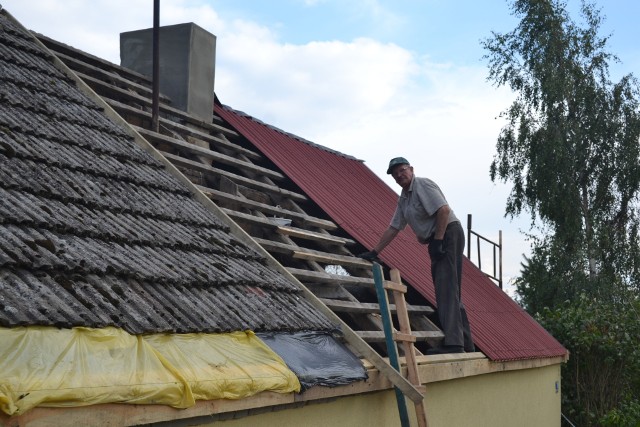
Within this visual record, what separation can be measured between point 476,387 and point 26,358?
4930mm

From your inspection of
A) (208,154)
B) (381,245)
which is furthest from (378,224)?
(208,154)

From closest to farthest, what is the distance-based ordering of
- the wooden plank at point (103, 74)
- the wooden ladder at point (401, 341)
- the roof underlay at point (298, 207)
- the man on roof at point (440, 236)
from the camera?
the wooden ladder at point (401, 341), the roof underlay at point (298, 207), the man on roof at point (440, 236), the wooden plank at point (103, 74)

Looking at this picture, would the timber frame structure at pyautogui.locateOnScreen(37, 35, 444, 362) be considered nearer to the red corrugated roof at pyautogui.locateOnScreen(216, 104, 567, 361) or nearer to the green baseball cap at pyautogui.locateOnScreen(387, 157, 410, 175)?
the red corrugated roof at pyautogui.locateOnScreen(216, 104, 567, 361)

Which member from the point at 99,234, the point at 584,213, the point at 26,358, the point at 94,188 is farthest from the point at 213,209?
the point at 584,213

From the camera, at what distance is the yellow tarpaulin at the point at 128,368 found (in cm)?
295

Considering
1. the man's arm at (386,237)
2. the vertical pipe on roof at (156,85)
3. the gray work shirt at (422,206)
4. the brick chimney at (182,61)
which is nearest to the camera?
the gray work shirt at (422,206)

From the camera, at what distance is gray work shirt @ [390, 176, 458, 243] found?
264 inches

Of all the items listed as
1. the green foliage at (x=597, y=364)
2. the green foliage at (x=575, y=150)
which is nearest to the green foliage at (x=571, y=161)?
the green foliage at (x=575, y=150)

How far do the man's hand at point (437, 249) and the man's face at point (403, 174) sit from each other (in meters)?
0.53

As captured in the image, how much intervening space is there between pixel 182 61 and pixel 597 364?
289 inches

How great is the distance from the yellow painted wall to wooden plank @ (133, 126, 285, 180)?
2.54 metres

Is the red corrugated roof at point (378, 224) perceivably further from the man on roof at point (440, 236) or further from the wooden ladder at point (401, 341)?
the wooden ladder at point (401, 341)

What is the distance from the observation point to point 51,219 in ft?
13.5

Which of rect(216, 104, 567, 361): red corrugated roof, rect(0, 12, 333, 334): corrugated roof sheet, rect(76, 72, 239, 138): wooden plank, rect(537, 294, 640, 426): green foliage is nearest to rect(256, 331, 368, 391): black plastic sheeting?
rect(0, 12, 333, 334): corrugated roof sheet
